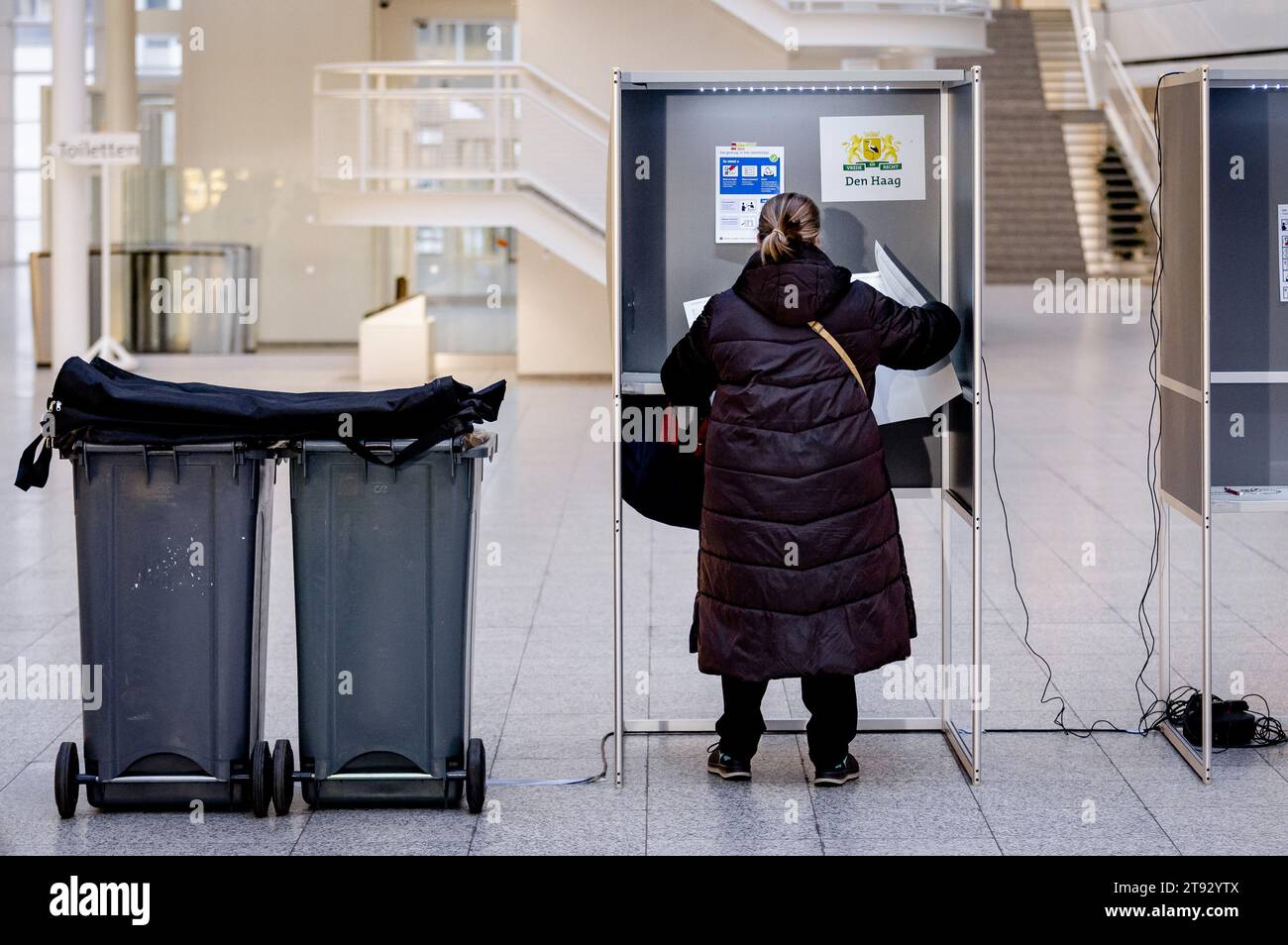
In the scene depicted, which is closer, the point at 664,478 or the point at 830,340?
the point at 830,340

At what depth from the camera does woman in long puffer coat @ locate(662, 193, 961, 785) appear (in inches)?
177

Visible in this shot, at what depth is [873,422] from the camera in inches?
181

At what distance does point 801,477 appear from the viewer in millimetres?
4492

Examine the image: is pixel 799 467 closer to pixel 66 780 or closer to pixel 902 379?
pixel 902 379

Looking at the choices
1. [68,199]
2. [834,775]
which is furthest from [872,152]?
[68,199]

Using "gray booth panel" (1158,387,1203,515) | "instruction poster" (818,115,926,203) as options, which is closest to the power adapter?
"gray booth panel" (1158,387,1203,515)

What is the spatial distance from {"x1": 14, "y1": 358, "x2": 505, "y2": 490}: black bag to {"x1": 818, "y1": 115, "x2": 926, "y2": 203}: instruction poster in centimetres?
146

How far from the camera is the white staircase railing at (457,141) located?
15.0 meters

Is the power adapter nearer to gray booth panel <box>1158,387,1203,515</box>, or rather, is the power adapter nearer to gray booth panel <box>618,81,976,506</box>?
gray booth panel <box>1158,387,1203,515</box>

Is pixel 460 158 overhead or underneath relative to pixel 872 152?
overhead

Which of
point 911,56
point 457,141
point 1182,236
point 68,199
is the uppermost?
point 911,56

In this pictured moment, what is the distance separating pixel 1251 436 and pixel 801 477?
1.66 meters

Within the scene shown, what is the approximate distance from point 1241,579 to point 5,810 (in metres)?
5.28
